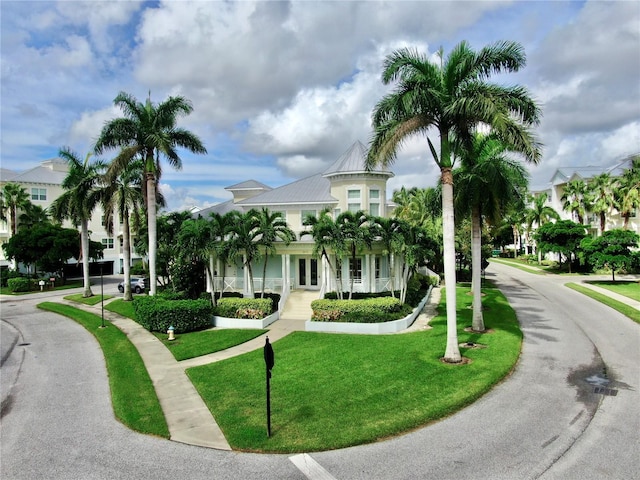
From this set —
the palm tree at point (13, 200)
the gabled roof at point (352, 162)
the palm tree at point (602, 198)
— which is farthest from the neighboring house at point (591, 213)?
the palm tree at point (13, 200)

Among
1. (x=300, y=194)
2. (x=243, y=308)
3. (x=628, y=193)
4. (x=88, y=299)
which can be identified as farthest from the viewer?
(x=628, y=193)

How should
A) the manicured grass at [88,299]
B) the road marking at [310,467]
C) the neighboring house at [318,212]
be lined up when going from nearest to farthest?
the road marking at [310,467]
the neighboring house at [318,212]
the manicured grass at [88,299]

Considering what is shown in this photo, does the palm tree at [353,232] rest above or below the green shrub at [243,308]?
above

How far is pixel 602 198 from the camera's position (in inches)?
1983

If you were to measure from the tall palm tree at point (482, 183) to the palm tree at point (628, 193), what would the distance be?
109 feet

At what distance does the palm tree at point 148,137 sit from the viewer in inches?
955

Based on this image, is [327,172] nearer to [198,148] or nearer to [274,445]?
[198,148]

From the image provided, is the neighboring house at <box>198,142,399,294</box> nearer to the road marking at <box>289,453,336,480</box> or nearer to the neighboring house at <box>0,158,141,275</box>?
the road marking at <box>289,453,336,480</box>

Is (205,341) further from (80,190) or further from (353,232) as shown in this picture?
(80,190)

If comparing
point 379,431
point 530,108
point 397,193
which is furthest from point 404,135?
point 397,193

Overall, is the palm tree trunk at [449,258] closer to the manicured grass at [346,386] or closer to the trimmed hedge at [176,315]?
the manicured grass at [346,386]

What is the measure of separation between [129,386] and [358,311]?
10.9 meters

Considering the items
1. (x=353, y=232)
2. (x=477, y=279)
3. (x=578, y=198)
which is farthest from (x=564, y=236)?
(x=353, y=232)

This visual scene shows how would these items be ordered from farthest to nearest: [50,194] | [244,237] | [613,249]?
[50,194] → [613,249] → [244,237]
